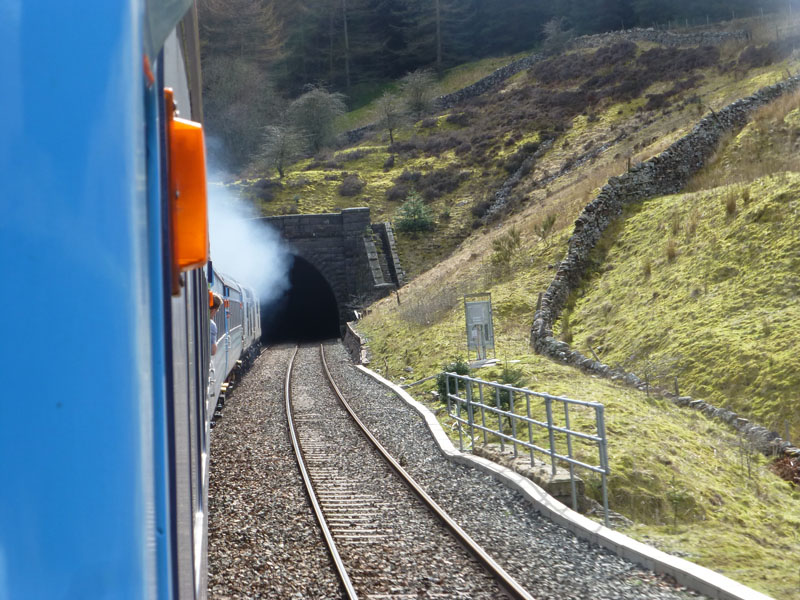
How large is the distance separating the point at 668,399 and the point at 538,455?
353 cm

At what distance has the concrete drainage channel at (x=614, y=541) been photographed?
5789 mm

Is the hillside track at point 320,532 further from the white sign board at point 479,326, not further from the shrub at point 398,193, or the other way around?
the shrub at point 398,193

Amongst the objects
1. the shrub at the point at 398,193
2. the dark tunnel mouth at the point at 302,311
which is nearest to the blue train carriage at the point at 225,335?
the dark tunnel mouth at the point at 302,311

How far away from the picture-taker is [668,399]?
13141mm

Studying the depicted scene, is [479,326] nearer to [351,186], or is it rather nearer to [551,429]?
[551,429]

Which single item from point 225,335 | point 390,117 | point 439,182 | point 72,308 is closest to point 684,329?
point 225,335

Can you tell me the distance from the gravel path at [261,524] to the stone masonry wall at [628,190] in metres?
7.16

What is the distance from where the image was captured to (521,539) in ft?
25.2

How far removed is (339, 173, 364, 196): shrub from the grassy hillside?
668cm

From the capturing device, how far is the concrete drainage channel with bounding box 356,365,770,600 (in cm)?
579

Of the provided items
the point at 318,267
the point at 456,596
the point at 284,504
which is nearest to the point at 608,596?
the point at 456,596

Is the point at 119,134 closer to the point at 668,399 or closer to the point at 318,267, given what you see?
the point at 668,399

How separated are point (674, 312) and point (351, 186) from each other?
120ft

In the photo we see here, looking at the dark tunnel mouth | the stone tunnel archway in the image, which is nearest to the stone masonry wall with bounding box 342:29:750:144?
the dark tunnel mouth
